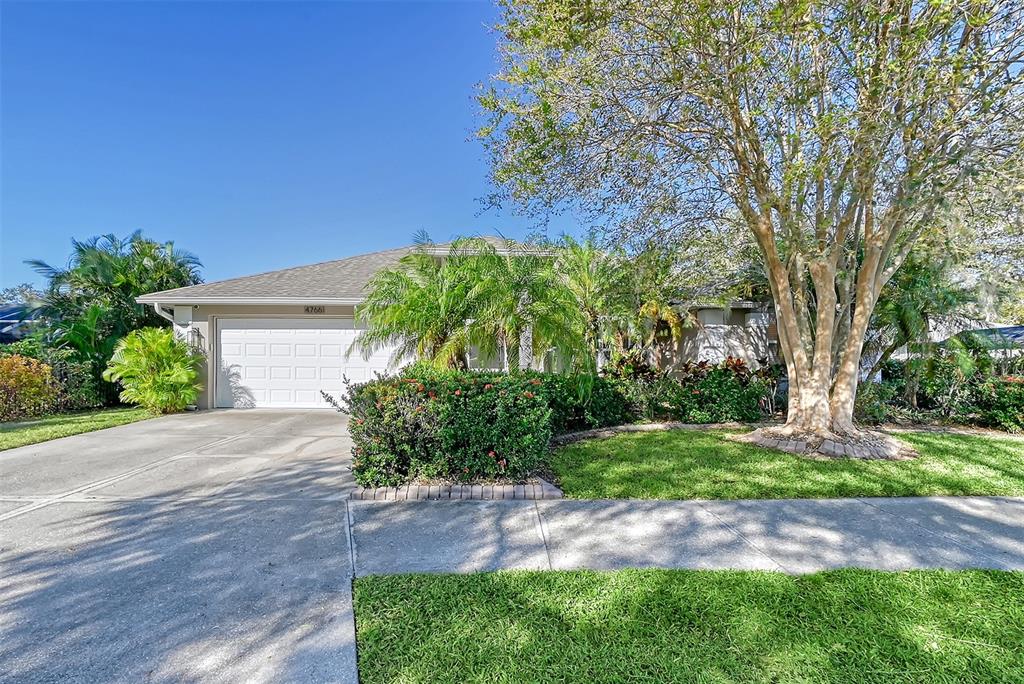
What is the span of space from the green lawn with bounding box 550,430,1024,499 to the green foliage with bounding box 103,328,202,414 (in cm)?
860

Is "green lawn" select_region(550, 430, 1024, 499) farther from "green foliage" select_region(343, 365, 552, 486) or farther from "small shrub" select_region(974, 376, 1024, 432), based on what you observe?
"small shrub" select_region(974, 376, 1024, 432)

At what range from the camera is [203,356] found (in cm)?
1063

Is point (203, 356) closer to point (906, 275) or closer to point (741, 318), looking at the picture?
point (741, 318)

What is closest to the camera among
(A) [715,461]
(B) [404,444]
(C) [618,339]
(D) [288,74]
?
(B) [404,444]

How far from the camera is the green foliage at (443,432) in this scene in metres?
4.59

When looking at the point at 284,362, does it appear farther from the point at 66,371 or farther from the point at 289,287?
the point at 66,371

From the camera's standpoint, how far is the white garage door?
10.7 meters

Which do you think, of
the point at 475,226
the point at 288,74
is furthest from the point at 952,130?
the point at 288,74

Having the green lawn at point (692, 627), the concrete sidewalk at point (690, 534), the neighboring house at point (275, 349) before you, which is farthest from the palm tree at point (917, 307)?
the green lawn at point (692, 627)

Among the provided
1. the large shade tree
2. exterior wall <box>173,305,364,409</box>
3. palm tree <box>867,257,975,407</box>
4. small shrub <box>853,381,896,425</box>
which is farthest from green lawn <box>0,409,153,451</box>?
palm tree <box>867,257,975,407</box>

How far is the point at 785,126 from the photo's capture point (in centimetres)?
566

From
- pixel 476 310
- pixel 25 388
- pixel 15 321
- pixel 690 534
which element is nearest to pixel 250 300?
pixel 25 388

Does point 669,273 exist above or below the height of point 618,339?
above

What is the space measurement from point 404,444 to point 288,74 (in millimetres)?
9649
